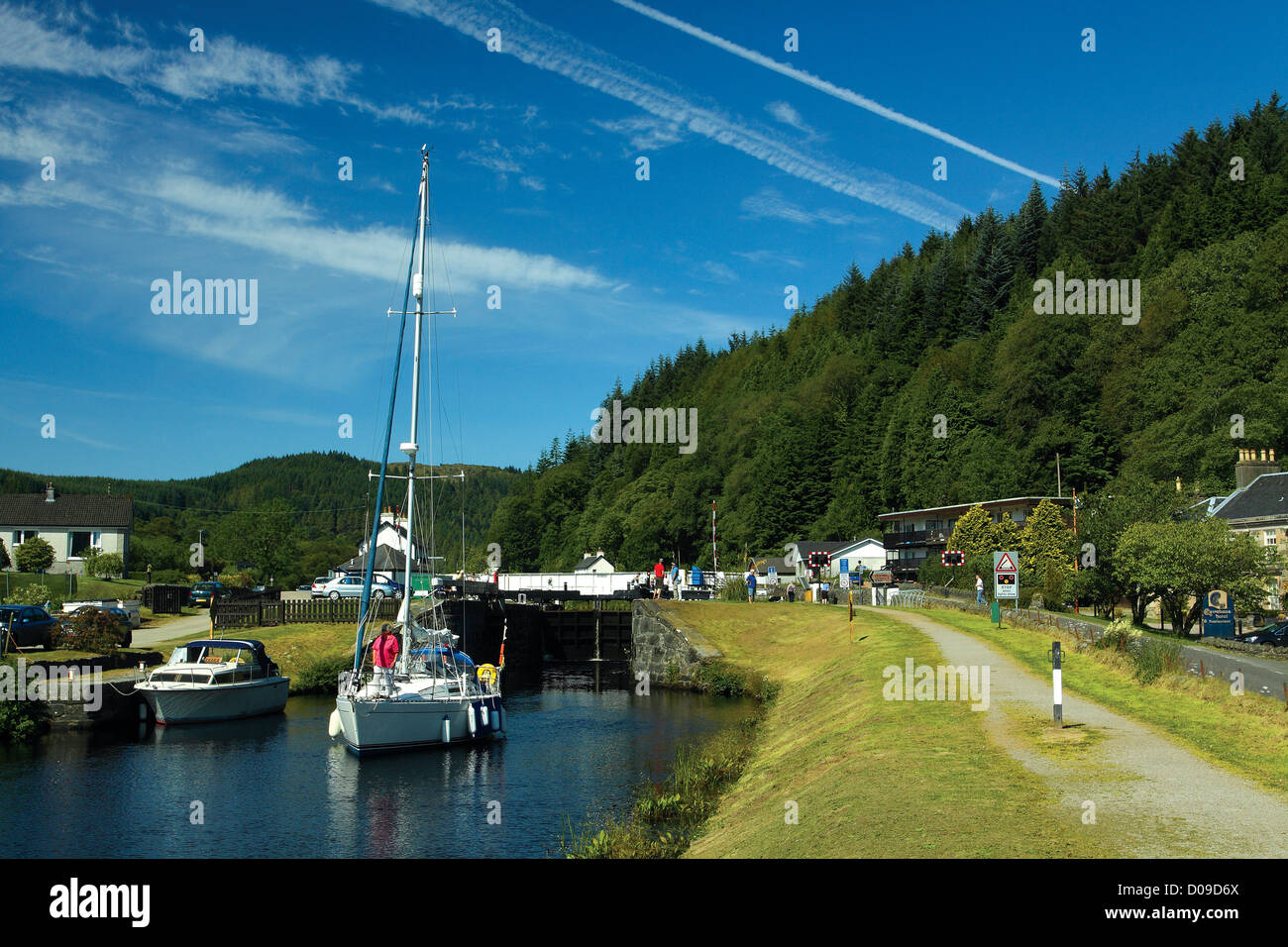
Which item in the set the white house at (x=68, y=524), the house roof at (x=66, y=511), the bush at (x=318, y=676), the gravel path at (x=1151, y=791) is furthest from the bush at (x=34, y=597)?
the gravel path at (x=1151, y=791)

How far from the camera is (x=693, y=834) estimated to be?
19891 millimetres

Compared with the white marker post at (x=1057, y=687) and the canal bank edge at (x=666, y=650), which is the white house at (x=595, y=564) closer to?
the canal bank edge at (x=666, y=650)

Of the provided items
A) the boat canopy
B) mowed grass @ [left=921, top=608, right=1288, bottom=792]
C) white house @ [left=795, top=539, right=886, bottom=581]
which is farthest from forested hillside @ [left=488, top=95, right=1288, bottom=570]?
the boat canopy

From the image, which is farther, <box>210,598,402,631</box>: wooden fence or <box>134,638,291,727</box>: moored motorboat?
<box>210,598,402,631</box>: wooden fence

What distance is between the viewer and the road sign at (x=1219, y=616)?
43.5 metres

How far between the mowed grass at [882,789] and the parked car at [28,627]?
32.7 m

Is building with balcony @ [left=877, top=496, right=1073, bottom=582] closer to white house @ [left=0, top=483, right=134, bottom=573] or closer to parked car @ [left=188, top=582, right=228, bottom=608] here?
parked car @ [left=188, top=582, right=228, bottom=608]

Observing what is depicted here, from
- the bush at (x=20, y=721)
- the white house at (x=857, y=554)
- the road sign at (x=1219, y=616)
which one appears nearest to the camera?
the bush at (x=20, y=721)

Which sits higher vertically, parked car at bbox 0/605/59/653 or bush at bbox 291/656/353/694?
parked car at bbox 0/605/59/653

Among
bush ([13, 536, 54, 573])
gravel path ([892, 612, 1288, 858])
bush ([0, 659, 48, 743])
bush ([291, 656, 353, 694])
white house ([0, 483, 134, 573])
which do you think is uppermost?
white house ([0, 483, 134, 573])

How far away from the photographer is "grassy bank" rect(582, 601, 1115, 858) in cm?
1258

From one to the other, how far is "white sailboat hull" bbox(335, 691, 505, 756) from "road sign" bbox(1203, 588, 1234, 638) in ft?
107
